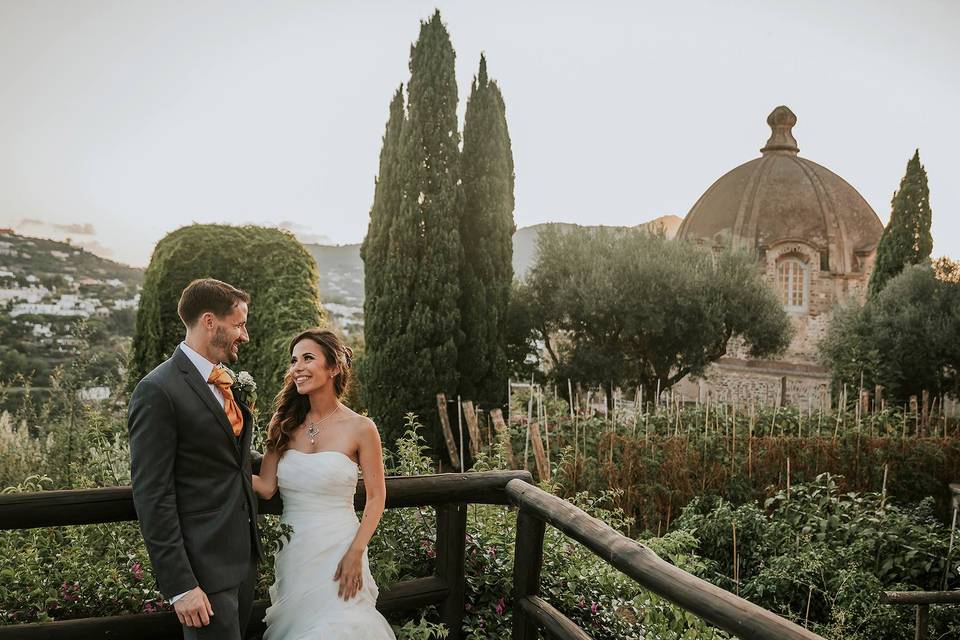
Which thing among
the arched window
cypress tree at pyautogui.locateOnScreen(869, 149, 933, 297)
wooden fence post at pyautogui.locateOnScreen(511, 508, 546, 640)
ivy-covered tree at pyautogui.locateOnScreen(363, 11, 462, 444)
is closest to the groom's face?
wooden fence post at pyautogui.locateOnScreen(511, 508, 546, 640)

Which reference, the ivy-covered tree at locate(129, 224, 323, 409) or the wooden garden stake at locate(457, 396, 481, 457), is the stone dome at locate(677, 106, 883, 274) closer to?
the wooden garden stake at locate(457, 396, 481, 457)

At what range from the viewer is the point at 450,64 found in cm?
1211

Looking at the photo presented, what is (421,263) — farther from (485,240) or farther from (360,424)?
(360,424)

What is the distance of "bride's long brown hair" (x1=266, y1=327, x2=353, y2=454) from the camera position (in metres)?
2.76

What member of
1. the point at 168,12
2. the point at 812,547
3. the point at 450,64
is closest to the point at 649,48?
the point at 450,64

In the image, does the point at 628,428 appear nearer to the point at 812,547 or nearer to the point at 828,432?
the point at 828,432

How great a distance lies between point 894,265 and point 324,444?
18.5 m

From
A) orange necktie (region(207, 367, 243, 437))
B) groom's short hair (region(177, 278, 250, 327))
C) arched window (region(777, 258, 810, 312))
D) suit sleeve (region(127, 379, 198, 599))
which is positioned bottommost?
suit sleeve (region(127, 379, 198, 599))

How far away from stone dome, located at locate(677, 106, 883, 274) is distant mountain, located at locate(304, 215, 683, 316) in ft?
23.6

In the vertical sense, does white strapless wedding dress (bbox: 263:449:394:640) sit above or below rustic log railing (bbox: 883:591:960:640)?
above

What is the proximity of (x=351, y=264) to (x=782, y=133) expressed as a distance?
1775cm

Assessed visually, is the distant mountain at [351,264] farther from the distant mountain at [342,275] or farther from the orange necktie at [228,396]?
the orange necktie at [228,396]

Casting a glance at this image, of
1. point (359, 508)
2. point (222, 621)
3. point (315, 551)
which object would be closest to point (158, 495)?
point (222, 621)

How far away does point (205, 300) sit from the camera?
2.26 meters
